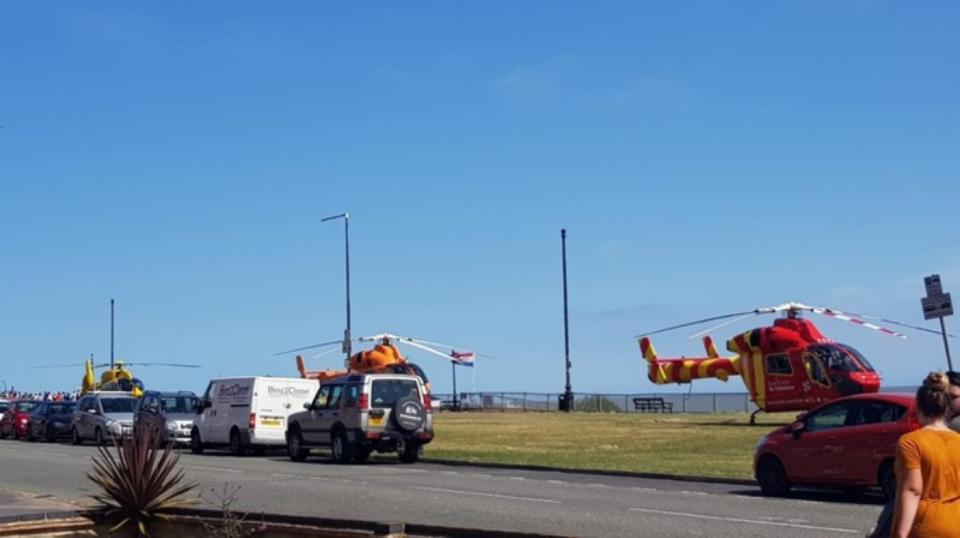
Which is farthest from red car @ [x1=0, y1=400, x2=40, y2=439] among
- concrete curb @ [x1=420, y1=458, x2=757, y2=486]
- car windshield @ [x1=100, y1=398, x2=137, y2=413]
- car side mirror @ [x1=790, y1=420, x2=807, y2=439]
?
car side mirror @ [x1=790, y1=420, x2=807, y2=439]

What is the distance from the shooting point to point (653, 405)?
219ft

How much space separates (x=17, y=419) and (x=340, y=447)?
24679mm

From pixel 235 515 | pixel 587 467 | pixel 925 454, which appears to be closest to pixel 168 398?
pixel 587 467

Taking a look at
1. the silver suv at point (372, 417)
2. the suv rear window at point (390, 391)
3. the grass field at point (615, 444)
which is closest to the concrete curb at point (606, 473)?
the grass field at point (615, 444)

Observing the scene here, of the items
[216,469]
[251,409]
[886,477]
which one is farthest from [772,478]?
[251,409]

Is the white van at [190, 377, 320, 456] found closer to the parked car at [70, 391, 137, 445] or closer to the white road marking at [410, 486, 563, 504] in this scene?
the parked car at [70, 391, 137, 445]

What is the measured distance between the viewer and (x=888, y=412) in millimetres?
18719

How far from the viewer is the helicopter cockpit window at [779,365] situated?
134 ft

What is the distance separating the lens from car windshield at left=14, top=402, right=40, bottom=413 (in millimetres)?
49497

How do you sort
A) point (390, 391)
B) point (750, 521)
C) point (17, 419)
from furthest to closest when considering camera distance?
point (17, 419), point (390, 391), point (750, 521)

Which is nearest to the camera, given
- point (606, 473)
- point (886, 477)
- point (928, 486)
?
point (928, 486)

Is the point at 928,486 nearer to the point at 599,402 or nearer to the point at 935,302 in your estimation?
the point at 935,302

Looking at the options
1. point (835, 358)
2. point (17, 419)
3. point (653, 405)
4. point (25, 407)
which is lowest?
point (17, 419)

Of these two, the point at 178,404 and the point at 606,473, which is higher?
the point at 178,404
